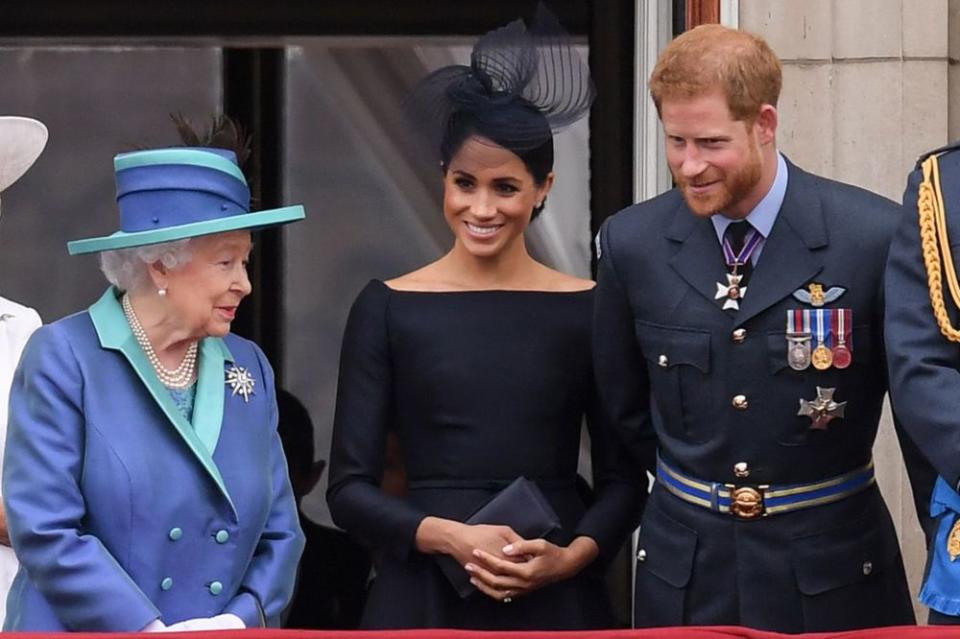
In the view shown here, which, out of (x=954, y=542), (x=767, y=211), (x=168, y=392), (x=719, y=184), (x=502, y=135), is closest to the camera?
(x=954, y=542)

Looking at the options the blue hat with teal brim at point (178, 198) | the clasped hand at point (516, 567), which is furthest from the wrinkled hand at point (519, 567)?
the blue hat with teal brim at point (178, 198)

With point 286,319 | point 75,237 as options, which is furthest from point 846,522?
point 75,237

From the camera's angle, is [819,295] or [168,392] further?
[819,295]

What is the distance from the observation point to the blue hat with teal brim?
3754mm

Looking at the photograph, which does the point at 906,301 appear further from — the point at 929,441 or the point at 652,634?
the point at 652,634

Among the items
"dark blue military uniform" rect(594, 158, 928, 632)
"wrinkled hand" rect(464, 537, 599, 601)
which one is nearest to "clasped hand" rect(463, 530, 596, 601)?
"wrinkled hand" rect(464, 537, 599, 601)

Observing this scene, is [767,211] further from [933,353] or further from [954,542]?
[954,542]

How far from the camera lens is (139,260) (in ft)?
12.4

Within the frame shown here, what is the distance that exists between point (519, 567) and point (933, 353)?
3.21 ft

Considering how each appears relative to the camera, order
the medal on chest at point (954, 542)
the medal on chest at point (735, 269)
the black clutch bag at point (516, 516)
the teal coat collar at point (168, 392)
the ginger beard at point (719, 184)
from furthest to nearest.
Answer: the black clutch bag at point (516, 516) < the medal on chest at point (735, 269) < the ginger beard at point (719, 184) < the teal coat collar at point (168, 392) < the medal on chest at point (954, 542)

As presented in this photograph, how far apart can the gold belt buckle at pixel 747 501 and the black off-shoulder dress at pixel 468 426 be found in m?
0.42

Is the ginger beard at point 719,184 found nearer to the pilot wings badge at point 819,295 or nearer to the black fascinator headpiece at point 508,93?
the pilot wings badge at point 819,295

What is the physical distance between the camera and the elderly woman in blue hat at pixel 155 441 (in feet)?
11.8

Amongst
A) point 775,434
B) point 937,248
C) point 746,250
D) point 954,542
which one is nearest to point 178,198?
point 746,250
